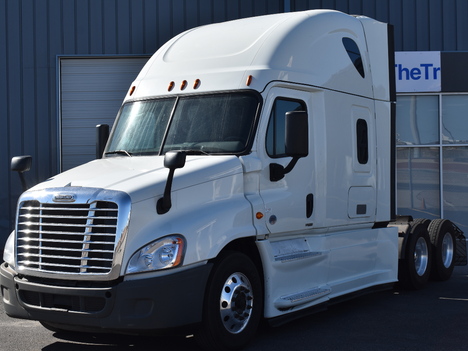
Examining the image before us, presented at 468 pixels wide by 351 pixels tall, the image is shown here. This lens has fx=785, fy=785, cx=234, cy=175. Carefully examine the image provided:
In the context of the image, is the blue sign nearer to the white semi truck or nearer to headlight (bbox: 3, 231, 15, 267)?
the white semi truck

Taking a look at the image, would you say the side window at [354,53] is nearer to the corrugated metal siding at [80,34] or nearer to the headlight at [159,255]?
the headlight at [159,255]

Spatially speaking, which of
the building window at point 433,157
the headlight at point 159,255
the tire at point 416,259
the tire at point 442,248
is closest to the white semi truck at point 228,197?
the headlight at point 159,255

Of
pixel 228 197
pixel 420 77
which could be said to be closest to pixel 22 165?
pixel 228 197

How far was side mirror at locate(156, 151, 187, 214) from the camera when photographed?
265 inches

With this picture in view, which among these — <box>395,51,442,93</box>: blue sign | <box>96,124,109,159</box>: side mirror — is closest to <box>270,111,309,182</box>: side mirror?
<box>96,124,109,159</box>: side mirror

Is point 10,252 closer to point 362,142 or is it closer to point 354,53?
point 362,142

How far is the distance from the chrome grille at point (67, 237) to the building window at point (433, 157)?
12.2 m

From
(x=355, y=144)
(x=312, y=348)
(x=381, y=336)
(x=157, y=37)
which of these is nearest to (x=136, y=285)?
(x=312, y=348)

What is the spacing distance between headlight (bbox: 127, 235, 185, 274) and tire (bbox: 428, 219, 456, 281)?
6065 mm

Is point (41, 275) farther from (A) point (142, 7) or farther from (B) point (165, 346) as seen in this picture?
(A) point (142, 7)

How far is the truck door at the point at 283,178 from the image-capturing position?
7.79 meters

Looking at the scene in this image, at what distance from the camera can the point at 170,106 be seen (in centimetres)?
827

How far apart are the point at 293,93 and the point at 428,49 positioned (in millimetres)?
10492

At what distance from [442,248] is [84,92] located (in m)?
9.92
